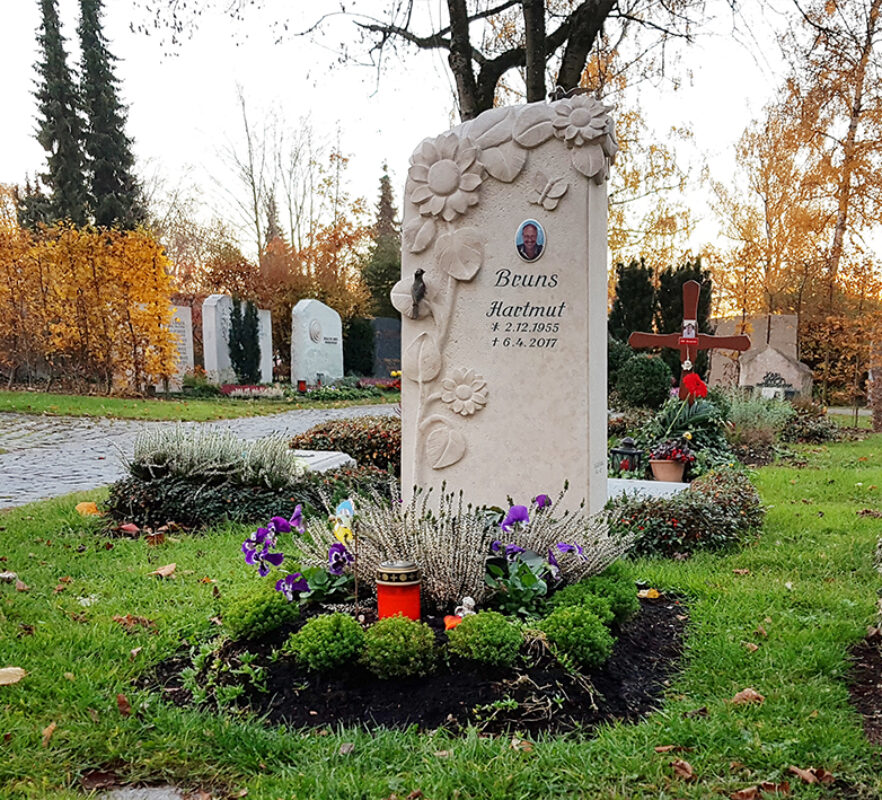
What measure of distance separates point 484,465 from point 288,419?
36.4 ft

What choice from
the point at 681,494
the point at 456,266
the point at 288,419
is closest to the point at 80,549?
the point at 456,266

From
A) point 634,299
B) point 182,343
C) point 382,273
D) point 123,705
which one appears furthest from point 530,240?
Answer: point 382,273

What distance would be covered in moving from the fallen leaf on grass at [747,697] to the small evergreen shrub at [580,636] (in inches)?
19.5

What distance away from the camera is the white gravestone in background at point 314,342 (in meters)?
22.9

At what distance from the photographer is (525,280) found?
4.86 meters

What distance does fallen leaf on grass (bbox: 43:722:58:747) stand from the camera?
8.43 feet

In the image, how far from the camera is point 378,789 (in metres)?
2.27

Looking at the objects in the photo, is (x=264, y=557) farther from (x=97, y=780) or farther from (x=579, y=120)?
(x=579, y=120)

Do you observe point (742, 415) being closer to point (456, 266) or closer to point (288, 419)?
point (456, 266)

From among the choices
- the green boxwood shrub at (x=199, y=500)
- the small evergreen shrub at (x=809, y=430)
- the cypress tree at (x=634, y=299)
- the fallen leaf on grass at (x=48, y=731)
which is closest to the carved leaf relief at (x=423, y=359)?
the green boxwood shrub at (x=199, y=500)

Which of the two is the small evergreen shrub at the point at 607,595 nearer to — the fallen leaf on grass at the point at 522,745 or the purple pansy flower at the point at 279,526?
the fallen leaf on grass at the point at 522,745

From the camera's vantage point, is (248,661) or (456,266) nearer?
(248,661)

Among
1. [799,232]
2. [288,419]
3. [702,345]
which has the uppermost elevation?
[799,232]

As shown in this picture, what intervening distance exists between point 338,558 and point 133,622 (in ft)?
3.57
